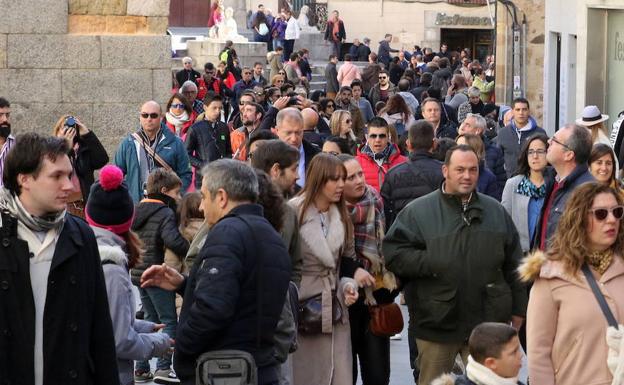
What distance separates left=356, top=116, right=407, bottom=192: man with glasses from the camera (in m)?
11.3

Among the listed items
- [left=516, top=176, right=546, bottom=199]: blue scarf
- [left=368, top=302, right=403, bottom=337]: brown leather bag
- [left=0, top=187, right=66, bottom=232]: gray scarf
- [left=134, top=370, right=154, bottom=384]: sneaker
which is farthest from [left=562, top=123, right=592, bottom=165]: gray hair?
[left=0, top=187, right=66, bottom=232]: gray scarf

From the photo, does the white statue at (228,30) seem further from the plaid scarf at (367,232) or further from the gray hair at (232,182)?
the gray hair at (232,182)

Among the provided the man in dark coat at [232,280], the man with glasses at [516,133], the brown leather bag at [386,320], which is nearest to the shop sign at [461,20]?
the man with glasses at [516,133]

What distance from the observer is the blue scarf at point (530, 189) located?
9.57 m

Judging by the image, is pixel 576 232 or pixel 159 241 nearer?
pixel 576 232

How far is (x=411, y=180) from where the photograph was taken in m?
10.3

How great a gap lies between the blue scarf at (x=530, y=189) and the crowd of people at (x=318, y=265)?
12 mm

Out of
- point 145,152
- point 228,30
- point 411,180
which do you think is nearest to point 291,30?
point 228,30

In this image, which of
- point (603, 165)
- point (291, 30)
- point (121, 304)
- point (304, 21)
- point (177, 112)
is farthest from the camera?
point (304, 21)

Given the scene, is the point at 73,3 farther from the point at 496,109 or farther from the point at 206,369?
the point at 206,369

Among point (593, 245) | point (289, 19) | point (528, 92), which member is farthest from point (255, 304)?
point (289, 19)

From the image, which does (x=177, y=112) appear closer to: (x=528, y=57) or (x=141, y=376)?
(x=141, y=376)

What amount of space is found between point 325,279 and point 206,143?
646cm

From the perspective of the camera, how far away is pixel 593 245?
5902mm
